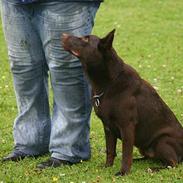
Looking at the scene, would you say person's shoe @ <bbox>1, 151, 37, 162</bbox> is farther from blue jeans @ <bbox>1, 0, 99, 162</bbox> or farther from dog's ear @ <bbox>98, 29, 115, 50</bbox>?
dog's ear @ <bbox>98, 29, 115, 50</bbox>

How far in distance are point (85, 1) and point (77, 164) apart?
1.52m

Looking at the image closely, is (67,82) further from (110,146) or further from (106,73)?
(110,146)

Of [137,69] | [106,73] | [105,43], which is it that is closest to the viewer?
[105,43]

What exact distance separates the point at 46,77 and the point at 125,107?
102 centimetres

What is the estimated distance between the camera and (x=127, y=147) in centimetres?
544

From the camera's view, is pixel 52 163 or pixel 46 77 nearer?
pixel 52 163

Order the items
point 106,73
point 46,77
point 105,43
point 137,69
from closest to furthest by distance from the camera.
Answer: point 105,43
point 106,73
point 46,77
point 137,69

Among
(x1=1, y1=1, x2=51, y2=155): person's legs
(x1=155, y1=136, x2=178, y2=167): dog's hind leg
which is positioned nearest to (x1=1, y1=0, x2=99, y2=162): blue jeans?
(x1=1, y1=1, x2=51, y2=155): person's legs

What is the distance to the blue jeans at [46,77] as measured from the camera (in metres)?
5.49

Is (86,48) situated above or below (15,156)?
above

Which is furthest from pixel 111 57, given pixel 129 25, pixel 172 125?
pixel 129 25

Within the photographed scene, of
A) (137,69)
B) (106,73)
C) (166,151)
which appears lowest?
(137,69)

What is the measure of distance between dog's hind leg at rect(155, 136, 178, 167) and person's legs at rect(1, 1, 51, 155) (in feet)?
3.81

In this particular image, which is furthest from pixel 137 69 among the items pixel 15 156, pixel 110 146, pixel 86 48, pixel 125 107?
pixel 86 48
